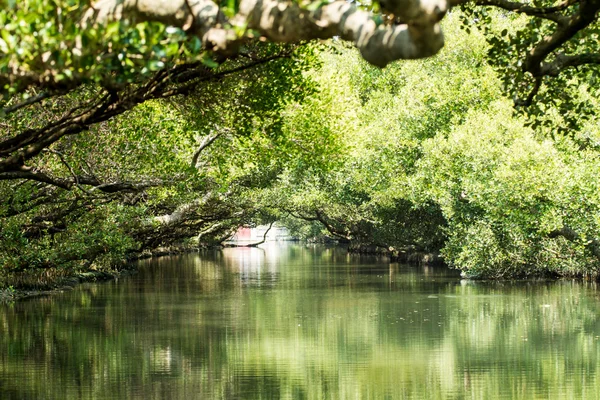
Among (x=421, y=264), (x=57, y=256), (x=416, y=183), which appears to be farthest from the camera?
(x=421, y=264)

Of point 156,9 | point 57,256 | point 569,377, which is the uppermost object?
point 156,9

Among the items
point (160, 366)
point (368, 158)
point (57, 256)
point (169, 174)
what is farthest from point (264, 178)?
point (160, 366)

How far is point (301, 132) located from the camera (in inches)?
1230

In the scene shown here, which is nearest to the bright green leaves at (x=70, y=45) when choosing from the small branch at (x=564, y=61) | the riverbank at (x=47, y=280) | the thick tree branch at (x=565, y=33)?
the thick tree branch at (x=565, y=33)

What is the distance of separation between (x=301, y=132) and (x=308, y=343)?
35.6 feet

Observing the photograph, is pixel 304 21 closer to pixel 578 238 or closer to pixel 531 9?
pixel 531 9

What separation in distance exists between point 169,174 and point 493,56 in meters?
14.7

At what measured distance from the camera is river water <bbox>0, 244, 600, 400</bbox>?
Result: 53.9 ft

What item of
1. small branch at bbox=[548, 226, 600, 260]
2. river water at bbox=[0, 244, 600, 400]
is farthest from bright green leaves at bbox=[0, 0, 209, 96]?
small branch at bbox=[548, 226, 600, 260]

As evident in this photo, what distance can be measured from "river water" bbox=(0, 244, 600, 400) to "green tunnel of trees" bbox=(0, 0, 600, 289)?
257 cm

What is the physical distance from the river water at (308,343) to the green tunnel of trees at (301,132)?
257 cm

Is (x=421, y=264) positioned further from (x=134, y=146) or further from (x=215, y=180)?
(x=134, y=146)

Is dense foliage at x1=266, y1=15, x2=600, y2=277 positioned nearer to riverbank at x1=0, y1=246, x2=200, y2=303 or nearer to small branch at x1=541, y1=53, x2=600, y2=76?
riverbank at x1=0, y1=246, x2=200, y2=303

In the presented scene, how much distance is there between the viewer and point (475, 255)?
39969 millimetres
